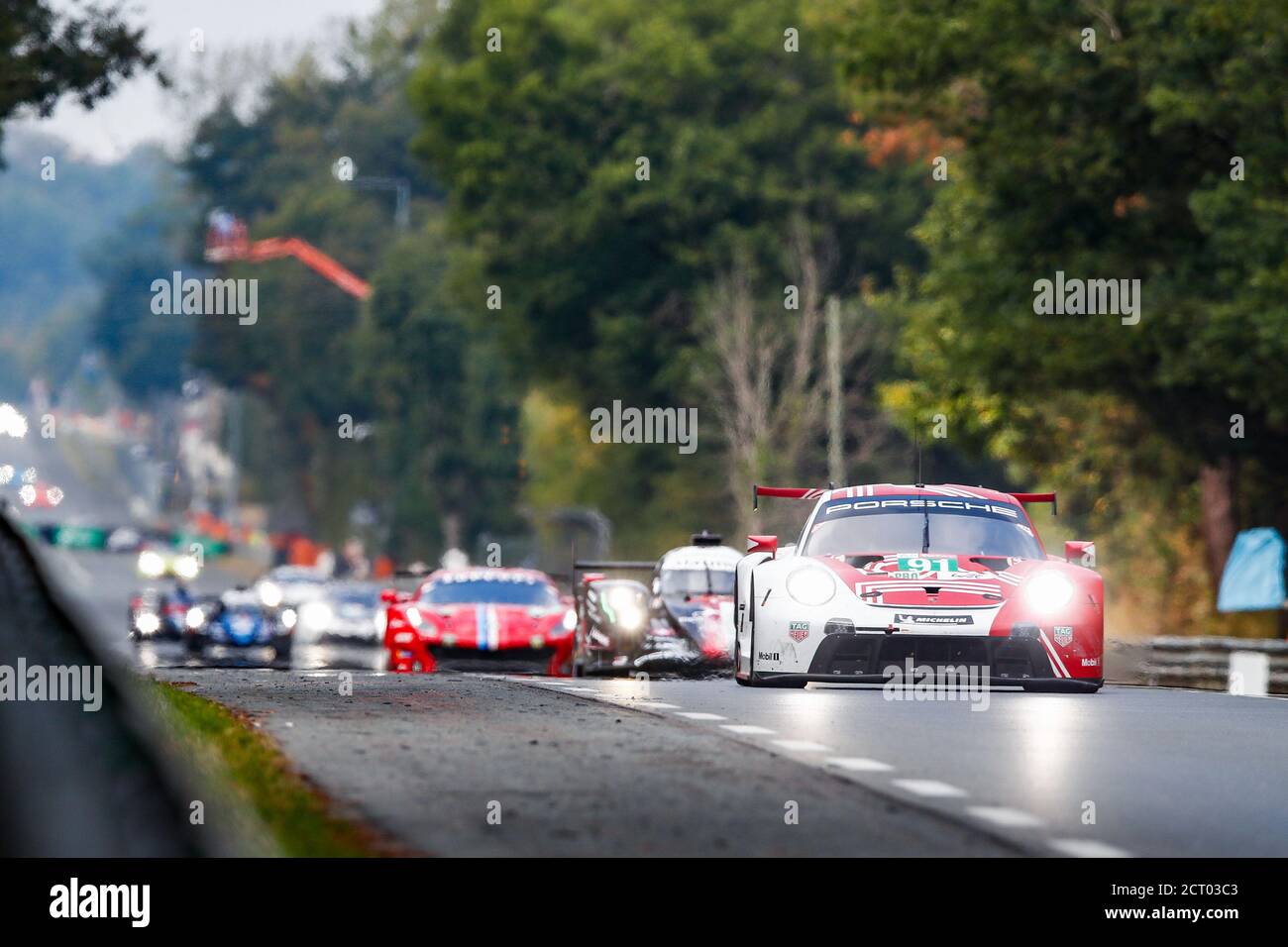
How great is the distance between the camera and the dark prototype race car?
88.2 ft

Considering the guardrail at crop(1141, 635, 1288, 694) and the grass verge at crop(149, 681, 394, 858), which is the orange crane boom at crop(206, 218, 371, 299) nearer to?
the guardrail at crop(1141, 635, 1288, 694)

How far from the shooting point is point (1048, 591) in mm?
18875

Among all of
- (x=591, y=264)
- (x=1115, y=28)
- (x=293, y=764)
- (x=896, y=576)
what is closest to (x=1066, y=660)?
(x=896, y=576)

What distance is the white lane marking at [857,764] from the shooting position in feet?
42.4

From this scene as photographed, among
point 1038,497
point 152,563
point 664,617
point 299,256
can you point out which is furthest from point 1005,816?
point 152,563

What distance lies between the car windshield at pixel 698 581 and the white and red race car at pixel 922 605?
864 centimetres

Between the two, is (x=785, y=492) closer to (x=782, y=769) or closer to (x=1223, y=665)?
(x=782, y=769)

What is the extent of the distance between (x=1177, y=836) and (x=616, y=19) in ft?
210

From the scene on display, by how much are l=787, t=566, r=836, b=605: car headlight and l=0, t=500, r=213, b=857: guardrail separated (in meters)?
6.60

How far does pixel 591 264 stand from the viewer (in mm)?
70750

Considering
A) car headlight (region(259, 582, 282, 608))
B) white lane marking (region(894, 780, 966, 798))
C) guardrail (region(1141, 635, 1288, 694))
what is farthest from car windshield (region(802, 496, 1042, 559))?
car headlight (region(259, 582, 282, 608))

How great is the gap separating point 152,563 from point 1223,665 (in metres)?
94.8

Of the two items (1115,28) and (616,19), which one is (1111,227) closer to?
(1115,28)

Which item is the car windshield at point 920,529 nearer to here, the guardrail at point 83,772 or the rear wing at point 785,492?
the rear wing at point 785,492
